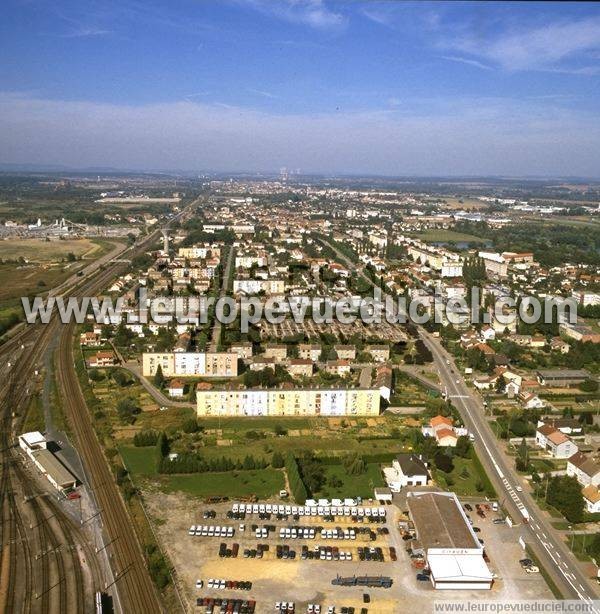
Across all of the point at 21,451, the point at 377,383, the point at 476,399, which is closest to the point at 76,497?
the point at 21,451

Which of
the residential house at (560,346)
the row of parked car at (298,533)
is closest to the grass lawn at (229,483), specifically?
the row of parked car at (298,533)

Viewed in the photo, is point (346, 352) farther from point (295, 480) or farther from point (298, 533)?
point (298, 533)

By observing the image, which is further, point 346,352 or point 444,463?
point 346,352

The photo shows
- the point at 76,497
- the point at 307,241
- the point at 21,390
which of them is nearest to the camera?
the point at 76,497

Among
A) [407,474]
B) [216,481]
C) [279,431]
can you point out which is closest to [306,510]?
[216,481]

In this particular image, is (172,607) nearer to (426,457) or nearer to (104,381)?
(426,457)

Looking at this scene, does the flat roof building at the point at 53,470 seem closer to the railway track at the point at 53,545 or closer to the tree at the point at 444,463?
the railway track at the point at 53,545

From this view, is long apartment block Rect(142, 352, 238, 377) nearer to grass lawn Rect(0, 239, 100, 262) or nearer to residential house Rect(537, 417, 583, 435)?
residential house Rect(537, 417, 583, 435)
